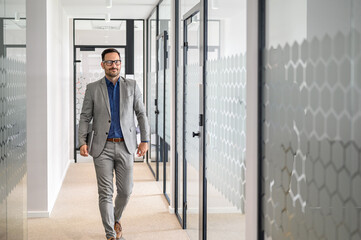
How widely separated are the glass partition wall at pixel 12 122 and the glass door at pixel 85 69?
6.79 metres

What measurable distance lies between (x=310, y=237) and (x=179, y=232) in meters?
3.18

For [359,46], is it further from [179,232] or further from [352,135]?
[179,232]

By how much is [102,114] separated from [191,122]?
0.82 m

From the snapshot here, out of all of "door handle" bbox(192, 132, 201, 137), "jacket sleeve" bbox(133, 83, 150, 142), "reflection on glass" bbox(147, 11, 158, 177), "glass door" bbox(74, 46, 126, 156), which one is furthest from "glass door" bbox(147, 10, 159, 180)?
"door handle" bbox(192, 132, 201, 137)

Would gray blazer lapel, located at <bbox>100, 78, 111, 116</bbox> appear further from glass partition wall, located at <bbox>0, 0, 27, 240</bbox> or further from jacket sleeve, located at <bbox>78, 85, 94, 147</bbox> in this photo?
glass partition wall, located at <bbox>0, 0, 27, 240</bbox>

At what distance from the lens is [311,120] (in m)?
1.85

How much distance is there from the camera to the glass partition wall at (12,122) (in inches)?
105

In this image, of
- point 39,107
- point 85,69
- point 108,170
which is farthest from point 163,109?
point 85,69

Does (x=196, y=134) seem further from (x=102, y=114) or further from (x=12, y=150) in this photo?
(x=12, y=150)

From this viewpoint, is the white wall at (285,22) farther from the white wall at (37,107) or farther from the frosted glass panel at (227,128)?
the white wall at (37,107)

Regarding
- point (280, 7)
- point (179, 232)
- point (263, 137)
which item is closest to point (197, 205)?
point (179, 232)

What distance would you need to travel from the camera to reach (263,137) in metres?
2.45

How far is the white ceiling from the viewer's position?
7945mm

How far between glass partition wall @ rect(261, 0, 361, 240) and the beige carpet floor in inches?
106
